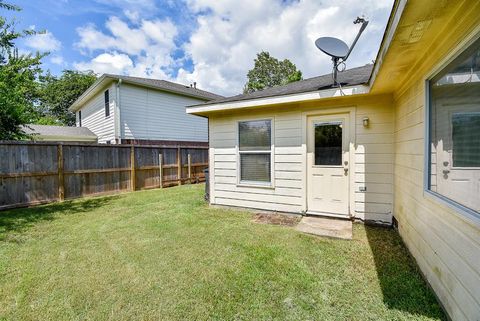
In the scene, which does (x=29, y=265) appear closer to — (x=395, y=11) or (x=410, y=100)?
(x=395, y=11)

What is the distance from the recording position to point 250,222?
4.38m

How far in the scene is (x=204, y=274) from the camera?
2.55 meters

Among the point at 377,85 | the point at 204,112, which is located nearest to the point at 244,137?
the point at 204,112

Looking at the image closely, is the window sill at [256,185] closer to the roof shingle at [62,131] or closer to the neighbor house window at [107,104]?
the neighbor house window at [107,104]

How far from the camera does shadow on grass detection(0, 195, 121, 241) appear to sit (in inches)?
170

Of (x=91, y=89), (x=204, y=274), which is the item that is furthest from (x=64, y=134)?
(x=204, y=274)

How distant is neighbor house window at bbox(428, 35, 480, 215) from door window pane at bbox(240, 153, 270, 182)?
296 centimetres

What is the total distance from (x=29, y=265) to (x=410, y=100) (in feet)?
17.4

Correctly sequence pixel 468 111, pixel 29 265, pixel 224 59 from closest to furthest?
pixel 468 111 < pixel 29 265 < pixel 224 59

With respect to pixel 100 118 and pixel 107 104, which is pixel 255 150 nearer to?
pixel 107 104

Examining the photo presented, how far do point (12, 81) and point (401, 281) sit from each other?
996 centimetres

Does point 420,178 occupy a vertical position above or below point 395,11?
below

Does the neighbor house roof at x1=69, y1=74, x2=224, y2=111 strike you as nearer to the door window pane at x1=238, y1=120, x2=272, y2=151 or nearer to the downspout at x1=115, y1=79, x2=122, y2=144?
the downspout at x1=115, y1=79, x2=122, y2=144

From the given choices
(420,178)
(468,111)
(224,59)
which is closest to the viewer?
(468,111)
